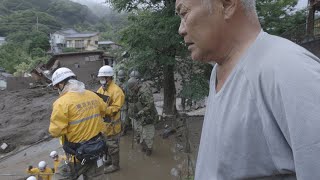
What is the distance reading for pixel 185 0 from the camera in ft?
3.50

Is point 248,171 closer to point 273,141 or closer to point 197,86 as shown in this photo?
point 273,141

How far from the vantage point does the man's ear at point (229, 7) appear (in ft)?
3.14

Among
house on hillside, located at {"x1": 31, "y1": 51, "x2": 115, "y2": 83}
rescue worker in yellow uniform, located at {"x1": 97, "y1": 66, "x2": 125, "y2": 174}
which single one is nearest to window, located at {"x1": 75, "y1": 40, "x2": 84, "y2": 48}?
house on hillside, located at {"x1": 31, "y1": 51, "x2": 115, "y2": 83}

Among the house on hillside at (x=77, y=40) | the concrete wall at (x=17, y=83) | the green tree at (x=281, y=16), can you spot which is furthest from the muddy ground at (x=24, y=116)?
the house on hillside at (x=77, y=40)

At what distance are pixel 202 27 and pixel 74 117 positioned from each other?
164 inches

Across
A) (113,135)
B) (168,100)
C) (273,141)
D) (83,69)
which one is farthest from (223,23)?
(83,69)

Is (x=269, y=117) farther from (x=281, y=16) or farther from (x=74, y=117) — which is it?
(x=281, y=16)

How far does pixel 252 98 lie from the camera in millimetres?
834

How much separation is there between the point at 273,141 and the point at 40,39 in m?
52.3

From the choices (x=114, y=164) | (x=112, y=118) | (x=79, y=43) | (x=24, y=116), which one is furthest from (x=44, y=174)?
(x=79, y=43)

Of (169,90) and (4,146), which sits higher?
(169,90)

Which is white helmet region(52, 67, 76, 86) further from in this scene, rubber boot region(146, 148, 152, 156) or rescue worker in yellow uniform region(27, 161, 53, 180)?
rubber boot region(146, 148, 152, 156)

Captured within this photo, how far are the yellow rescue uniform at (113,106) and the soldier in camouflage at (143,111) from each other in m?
0.63

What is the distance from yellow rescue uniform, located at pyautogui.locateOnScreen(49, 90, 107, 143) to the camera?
4.72 m
